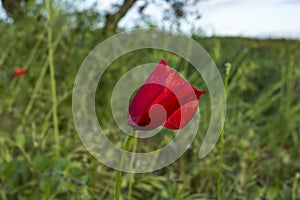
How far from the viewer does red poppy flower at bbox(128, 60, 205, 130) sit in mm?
480

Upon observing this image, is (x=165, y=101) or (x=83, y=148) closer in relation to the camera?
(x=165, y=101)

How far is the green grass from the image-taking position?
101 centimetres

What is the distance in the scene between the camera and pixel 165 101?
0.49 meters

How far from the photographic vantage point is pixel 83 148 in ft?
3.89

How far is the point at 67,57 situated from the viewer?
1919 mm

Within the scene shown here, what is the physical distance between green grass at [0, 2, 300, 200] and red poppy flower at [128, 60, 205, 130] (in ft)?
0.95

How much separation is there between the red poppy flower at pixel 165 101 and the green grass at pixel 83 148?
0.95 ft

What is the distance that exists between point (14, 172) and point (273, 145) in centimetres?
89

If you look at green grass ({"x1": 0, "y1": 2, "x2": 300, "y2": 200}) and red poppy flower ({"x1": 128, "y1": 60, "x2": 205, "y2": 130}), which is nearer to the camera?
red poppy flower ({"x1": 128, "y1": 60, "x2": 205, "y2": 130})

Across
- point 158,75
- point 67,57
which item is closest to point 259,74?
point 67,57

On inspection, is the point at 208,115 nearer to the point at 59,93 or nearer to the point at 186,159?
the point at 186,159

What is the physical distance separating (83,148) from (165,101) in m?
0.74

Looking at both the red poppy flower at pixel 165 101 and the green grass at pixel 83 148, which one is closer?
the red poppy flower at pixel 165 101

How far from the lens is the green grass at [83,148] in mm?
1014
